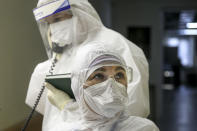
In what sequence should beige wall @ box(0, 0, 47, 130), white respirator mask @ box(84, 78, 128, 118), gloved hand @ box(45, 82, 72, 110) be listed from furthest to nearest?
1. beige wall @ box(0, 0, 47, 130)
2. gloved hand @ box(45, 82, 72, 110)
3. white respirator mask @ box(84, 78, 128, 118)

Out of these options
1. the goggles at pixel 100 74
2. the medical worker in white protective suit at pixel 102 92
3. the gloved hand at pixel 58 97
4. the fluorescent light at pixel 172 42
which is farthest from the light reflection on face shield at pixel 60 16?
the fluorescent light at pixel 172 42

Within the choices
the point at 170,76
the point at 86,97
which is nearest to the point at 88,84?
the point at 86,97

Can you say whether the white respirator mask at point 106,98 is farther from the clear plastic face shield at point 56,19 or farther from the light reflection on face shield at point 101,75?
the clear plastic face shield at point 56,19

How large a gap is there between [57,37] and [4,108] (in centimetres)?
95

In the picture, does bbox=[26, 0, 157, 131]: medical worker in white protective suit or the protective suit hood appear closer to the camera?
bbox=[26, 0, 157, 131]: medical worker in white protective suit

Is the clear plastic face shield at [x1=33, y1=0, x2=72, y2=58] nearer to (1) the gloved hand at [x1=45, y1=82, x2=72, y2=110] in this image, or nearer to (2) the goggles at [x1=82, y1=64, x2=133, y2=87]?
(1) the gloved hand at [x1=45, y1=82, x2=72, y2=110]

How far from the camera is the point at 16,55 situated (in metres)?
2.54

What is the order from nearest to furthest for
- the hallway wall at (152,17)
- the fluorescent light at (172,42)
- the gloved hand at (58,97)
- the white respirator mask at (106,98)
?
the white respirator mask at (106,98) → the gloved hand at (58,97) → the hallway wall at (152,17) → the fluorescent light at (172,42)

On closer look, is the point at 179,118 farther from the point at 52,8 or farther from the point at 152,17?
the point at 52,8

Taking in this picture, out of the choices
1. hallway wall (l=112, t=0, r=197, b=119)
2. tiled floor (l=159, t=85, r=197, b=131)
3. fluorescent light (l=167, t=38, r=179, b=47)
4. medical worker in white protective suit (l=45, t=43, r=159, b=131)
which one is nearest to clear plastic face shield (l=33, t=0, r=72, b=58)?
medical worker in white protective suit (l=45, t=43, r=159, b=131)

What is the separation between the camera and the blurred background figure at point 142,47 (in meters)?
2.43

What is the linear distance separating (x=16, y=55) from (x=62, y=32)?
956 mm

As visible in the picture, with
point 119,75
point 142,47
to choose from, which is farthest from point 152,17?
point 119,75

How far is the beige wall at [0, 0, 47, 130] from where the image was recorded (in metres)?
2.35
